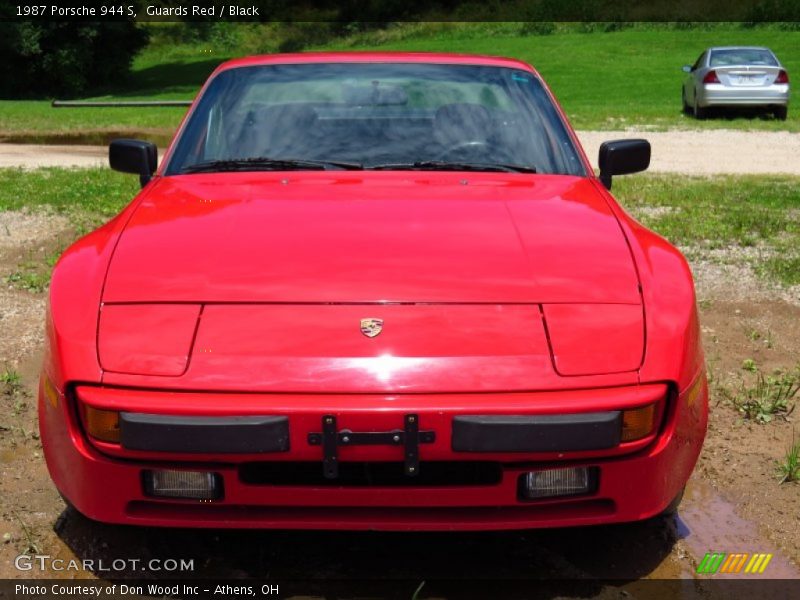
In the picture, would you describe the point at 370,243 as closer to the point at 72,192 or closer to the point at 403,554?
the point at 403,554

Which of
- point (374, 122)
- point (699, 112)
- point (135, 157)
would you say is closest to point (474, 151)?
point (374, 122)

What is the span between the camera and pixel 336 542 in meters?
3.31

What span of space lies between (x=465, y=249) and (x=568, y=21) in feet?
164

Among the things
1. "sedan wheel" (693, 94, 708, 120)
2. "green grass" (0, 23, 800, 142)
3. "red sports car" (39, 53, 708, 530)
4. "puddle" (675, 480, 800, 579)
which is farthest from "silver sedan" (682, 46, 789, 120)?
"red sports car" (39, 53, 708, 530)

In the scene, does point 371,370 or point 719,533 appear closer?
point 371,370

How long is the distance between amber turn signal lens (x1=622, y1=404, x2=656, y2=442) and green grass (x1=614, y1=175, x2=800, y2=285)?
14.2 ft

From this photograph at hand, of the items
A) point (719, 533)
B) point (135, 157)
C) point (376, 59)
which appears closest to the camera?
point (719, 533)

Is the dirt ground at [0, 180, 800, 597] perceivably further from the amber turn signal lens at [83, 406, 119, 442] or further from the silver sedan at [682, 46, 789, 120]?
the silver sedan at [682, 46, 789, 120]

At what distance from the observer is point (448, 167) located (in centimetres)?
399

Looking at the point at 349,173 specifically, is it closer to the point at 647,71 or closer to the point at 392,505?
the point at 392,505

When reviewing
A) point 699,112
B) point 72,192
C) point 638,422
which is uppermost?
point 638,422

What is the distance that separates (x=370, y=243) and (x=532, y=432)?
0.84 m

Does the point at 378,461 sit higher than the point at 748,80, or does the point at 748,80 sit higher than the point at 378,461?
the point at 378,461

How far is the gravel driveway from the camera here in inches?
524
